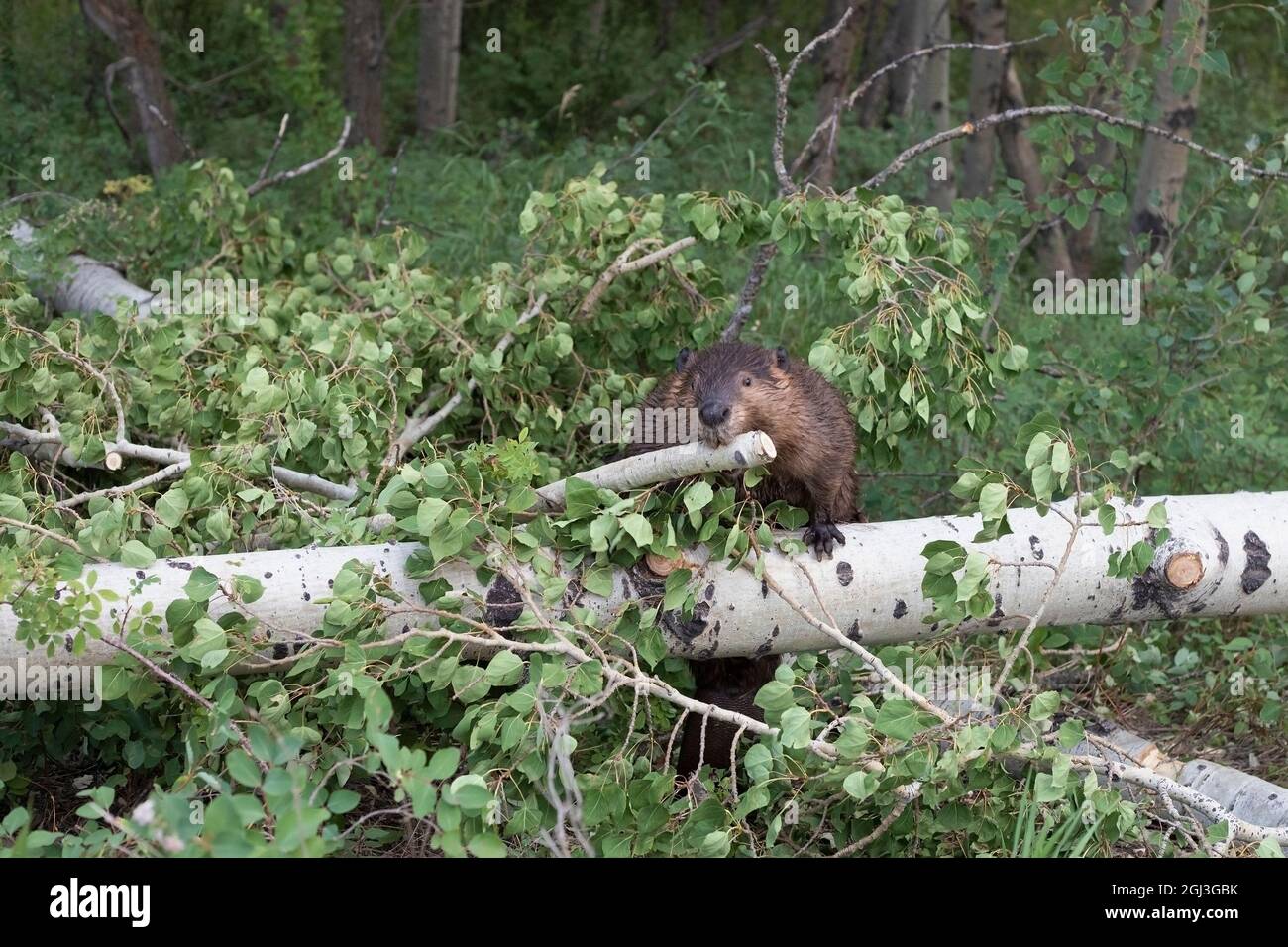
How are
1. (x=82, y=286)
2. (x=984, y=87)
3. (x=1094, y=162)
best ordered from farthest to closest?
(x=1094, y=162)
(x=984, y=87)
(x=82, y=286)

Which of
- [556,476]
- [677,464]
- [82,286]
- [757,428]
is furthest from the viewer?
[82,286]

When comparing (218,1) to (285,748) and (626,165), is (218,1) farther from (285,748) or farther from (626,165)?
(285,748)

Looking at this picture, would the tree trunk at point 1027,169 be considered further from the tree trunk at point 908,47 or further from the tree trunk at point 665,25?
the tree trunk at point 665,25

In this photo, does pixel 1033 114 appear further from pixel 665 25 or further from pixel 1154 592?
pixel 665 25

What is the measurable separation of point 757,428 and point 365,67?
7.20 metres

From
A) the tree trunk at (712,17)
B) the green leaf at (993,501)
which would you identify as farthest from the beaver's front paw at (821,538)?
the tree trunk at (712,17)

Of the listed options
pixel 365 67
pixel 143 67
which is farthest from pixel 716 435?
pixel 365 67

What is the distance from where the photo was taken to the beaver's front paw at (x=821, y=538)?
4051mm

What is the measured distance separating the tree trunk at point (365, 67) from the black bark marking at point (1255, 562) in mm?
7665

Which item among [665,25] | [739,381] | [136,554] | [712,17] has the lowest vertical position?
[136,554]

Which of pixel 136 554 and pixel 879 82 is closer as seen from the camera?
pixel 136 554

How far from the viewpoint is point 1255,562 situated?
4184 millimetres

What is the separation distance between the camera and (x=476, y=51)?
47.0 feet
